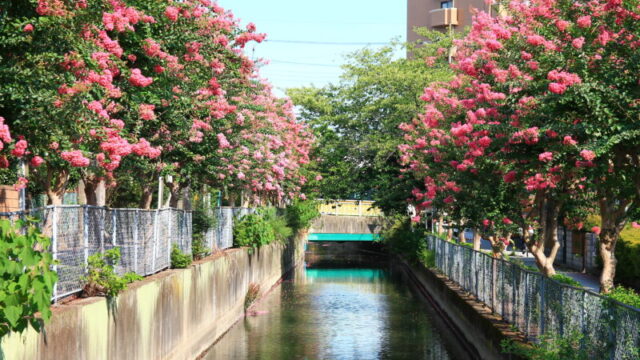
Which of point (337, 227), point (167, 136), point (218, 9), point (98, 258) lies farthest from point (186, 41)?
point (337, 227)

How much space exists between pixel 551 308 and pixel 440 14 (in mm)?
64210

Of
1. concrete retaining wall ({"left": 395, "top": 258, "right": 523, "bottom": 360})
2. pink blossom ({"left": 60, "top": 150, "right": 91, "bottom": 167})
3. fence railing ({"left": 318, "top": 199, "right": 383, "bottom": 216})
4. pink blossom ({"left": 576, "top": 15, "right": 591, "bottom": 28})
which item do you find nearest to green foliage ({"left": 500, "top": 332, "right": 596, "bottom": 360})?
concrete retaining wall ({"left": 395, "top": 258, "right": 523, "bottom": 360})

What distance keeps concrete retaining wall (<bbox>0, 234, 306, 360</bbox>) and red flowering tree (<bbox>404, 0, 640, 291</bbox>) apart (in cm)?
614

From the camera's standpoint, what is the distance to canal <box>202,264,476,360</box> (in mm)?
21688

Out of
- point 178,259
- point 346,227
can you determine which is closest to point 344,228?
point 346,227

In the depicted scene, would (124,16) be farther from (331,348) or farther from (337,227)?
(337,227)

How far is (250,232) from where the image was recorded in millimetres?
32562

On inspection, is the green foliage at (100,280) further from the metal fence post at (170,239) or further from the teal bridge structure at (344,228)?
the teal bridge structure at (344,228)

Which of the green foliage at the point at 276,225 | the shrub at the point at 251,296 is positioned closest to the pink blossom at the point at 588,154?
the shrub at the point at 251,296

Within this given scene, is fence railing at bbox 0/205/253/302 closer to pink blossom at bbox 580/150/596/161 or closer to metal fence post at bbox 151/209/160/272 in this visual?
metal fence post at bbox 151/209/160/272

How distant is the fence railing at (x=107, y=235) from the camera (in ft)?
37.7

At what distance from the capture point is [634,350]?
349 inches

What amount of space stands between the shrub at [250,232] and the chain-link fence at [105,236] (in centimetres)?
1061

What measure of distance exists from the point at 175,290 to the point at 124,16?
6586 mm
